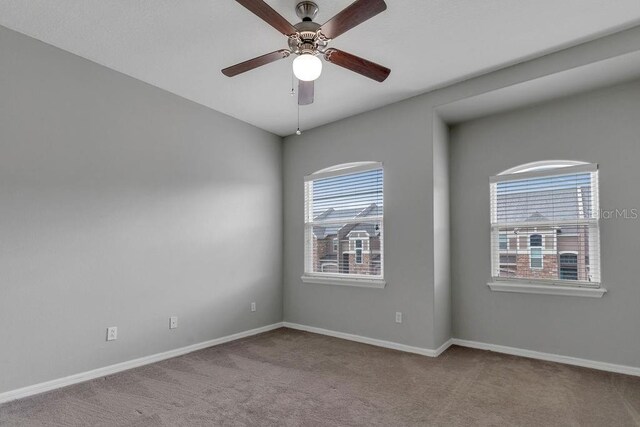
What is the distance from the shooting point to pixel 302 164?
5.19m

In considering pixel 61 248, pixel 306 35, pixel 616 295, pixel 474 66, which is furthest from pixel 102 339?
pixel 616 295

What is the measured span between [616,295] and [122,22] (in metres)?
4.75

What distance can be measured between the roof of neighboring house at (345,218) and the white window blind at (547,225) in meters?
1.35

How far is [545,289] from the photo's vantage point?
12.1 feet

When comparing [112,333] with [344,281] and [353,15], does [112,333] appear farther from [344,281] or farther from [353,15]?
[353,15]

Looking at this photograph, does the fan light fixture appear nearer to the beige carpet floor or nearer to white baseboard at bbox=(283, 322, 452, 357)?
the beige carpet floor

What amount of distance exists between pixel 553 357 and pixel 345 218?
8.74 feet

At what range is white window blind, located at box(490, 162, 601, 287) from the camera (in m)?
3.55

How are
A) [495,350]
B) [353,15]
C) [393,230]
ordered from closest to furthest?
[353,15], [495,350], [393,230]

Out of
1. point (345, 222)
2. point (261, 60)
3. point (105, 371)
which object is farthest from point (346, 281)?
point (261, 60)

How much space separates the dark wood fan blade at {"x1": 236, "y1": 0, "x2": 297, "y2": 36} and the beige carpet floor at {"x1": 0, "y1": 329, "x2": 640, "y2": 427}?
101 inches

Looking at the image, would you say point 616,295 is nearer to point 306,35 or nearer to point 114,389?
point 306,35

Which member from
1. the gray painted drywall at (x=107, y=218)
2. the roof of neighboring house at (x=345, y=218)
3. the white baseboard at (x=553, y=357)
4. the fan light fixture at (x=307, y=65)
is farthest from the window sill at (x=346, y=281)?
the fan light fixture at (x=307, y=65)

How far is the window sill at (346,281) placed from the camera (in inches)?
170
